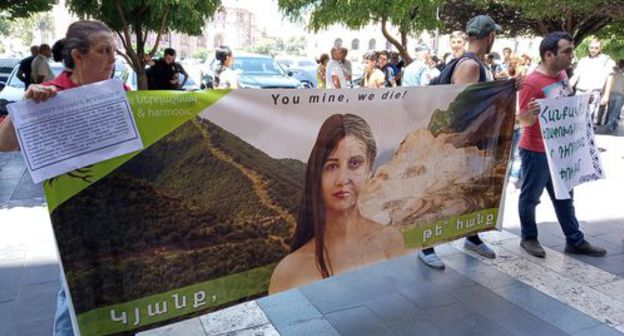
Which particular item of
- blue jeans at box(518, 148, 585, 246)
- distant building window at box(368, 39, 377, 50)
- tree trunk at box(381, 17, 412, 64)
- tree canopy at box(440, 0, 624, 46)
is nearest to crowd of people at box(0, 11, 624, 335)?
blue jeans at box(518, 148, 585, 246)

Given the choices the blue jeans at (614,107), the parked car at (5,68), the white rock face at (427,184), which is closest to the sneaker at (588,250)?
the white rock face at (427,184)

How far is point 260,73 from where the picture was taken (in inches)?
551

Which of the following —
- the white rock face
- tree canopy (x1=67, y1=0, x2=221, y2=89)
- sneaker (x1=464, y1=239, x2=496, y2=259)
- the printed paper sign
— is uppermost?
tree canopy (x1=67, y1=0, x2=221, y2=89)

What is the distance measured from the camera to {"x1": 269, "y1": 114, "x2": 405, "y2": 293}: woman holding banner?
9.68ft

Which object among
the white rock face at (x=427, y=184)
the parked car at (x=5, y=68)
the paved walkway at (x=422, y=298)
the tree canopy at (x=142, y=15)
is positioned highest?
the tree canopy at (x=142, y=15)

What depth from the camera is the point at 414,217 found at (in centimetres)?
355

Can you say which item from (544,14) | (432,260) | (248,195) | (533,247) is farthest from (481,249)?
(544,14)

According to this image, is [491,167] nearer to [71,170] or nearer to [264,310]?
[264,310]

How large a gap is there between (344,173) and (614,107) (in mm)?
11940

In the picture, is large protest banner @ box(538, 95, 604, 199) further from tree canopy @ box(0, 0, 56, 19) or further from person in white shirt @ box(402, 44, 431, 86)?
tree canopy @ box(0, 0, 56, 19)

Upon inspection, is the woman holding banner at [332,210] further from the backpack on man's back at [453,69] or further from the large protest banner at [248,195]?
the backpack on man's back at [453,69]

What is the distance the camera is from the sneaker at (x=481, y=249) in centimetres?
441

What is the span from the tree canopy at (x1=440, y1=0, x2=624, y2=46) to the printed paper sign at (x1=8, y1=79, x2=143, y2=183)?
1172 centimetres

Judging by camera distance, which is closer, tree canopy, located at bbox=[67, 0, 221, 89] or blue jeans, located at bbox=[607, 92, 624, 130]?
tree canopy, located at bbox=[67, 0, 221, 89]
